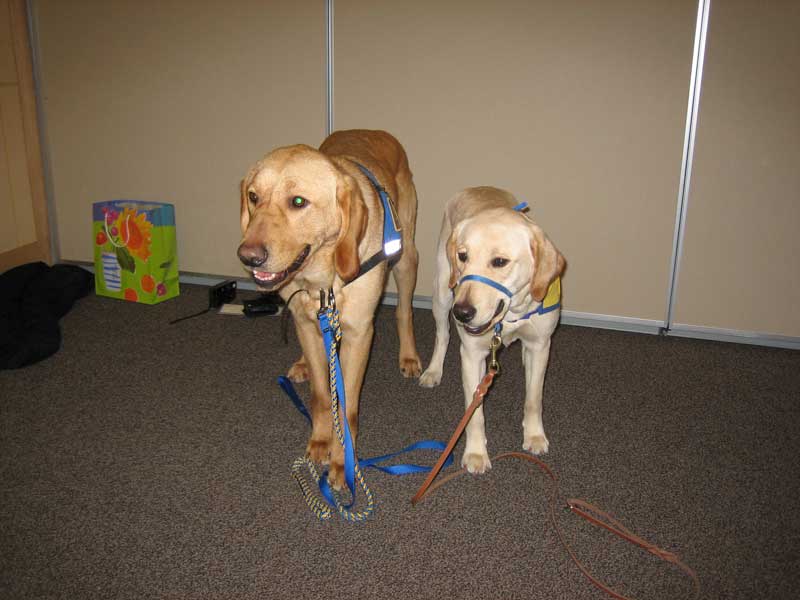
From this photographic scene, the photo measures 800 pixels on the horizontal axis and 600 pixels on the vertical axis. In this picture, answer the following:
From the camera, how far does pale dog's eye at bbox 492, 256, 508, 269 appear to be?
2.05 metres

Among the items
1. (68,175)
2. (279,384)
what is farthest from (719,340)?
(68,175)

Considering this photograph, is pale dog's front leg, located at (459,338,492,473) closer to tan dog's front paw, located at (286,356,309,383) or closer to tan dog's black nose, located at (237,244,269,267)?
tan dog's black nose, located at (237,244,269,267)

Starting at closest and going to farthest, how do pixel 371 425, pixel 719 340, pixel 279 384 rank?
pixel 371 425
pixel 279 384
pixel 719 340

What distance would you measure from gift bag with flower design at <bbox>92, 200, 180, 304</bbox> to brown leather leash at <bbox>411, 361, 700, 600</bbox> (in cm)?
250

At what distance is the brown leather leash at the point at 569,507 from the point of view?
6.07ft

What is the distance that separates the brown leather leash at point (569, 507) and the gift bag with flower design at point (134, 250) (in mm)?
2505

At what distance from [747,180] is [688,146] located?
1.21 ft

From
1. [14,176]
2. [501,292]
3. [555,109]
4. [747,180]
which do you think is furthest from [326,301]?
[14,176]

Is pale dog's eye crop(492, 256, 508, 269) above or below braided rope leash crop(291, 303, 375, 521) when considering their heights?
above

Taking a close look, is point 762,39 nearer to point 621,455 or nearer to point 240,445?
point 621,455

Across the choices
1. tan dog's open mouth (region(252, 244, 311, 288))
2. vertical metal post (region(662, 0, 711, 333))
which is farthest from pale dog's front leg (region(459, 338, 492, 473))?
vertical metal post (region(662, 0, 711, 333))

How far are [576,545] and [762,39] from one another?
9.28ft

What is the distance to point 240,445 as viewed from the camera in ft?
8.09

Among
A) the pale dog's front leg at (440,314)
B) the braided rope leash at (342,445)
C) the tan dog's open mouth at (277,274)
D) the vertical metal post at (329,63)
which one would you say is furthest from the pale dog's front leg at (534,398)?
the vertical metal post at (329,63)
